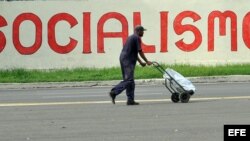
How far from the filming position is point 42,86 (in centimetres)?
2386

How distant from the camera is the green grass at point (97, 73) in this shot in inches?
981

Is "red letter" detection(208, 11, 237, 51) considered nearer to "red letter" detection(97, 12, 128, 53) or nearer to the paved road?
"red letter" detection(97, 12, 128, 53)

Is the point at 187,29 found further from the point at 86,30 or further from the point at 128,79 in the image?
the point at 128,79

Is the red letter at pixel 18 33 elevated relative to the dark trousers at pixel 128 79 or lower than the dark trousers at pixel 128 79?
elevated

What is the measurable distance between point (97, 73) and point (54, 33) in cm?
359

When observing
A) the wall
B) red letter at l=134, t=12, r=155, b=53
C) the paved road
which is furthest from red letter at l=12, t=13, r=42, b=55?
the paved road

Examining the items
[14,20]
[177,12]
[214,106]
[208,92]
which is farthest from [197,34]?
[214,106]

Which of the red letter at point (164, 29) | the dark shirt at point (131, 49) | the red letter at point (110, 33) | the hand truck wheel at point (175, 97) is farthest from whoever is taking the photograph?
the red letter at point (164, 29)

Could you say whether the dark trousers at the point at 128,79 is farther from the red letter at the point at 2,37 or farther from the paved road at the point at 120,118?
the red letter at the point at 2,37

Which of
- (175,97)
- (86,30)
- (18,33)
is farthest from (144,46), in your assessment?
(175,97)

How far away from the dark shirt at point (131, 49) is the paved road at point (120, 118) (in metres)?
0.99

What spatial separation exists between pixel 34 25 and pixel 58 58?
1.62 meters

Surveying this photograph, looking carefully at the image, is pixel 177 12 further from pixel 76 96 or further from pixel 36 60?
pixel 76 96

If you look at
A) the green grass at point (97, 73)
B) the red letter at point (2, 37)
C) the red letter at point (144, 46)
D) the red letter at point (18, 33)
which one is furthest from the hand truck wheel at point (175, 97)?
the red letter at point (2, 37)
